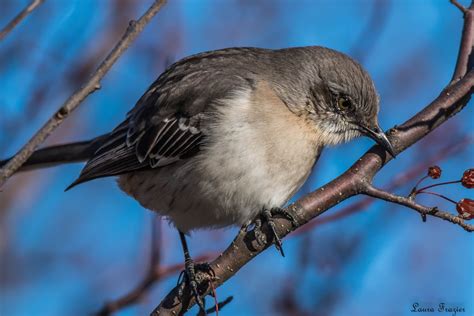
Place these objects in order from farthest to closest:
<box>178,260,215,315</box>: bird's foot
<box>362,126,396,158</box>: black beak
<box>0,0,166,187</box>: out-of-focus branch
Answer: <box>362,126,396,158</box>: black beak → <box>178,260,215,315</box>: bird's foot → <box>0,0,166,187</box>: out-of-focus branch

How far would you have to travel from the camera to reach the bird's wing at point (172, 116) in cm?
541

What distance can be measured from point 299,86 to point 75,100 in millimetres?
3240

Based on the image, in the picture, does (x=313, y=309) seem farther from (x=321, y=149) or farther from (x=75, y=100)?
(x=75, y=100)

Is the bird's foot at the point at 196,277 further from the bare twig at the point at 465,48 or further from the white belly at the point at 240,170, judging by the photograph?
the bare twig at the point at 465,48

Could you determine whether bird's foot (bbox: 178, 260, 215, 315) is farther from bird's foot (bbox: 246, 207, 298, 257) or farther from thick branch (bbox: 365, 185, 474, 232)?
thick branch (bbox: 365, 185, 474, 232)

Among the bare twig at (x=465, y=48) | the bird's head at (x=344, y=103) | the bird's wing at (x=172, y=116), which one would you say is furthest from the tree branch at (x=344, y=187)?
the bird's wing at (x=172, y=116)

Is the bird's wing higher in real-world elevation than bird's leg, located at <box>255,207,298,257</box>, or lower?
higher

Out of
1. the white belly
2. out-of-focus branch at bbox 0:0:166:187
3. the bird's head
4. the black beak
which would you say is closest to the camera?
out-of-focus branch at bbox 0:0:166:187

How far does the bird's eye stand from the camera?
17.6 feet

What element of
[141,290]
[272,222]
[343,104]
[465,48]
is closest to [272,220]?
[272,222]

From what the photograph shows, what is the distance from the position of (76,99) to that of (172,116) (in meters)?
3.10

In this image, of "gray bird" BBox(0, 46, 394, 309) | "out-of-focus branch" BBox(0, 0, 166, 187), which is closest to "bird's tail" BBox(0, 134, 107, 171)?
"gray bird" BBox(0, 46, 394, 309)

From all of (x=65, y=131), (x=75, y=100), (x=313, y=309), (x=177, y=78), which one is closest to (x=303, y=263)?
(x=313, y=309)

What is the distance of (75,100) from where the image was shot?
2527mm
